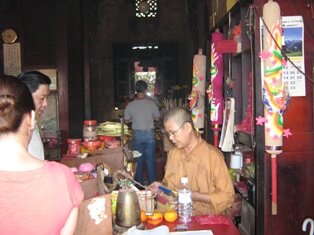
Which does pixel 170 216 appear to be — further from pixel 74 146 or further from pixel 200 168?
pixel 74 146

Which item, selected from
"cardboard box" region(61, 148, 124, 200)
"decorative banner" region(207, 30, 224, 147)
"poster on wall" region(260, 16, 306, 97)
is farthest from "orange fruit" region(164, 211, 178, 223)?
"decorative banner" region(207, 30, 224, 147)

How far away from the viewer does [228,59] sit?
433 cm

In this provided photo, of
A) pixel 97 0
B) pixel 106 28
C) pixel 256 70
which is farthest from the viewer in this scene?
pixel 106 28

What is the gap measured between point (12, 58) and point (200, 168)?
5261 mm

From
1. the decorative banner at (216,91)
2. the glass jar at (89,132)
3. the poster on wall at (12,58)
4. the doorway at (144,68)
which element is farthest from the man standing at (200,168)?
the doorway at (144,68)

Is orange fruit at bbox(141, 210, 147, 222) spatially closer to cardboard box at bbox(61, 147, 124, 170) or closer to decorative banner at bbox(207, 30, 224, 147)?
cardboard box at bbox(61, 147, 124, 170)

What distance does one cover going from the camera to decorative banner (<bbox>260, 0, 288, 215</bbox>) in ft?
9.09

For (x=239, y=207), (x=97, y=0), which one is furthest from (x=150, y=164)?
(x=97, y=0)

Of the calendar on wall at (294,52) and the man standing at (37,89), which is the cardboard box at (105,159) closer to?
the man standing at (37,89)

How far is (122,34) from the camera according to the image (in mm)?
10219

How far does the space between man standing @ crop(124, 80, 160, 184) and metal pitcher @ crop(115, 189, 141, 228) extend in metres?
4.32

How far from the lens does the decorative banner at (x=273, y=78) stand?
2770mm

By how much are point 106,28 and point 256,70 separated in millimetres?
7688

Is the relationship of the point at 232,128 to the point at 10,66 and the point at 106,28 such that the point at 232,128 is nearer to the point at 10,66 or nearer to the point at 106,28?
the point at 10,66
